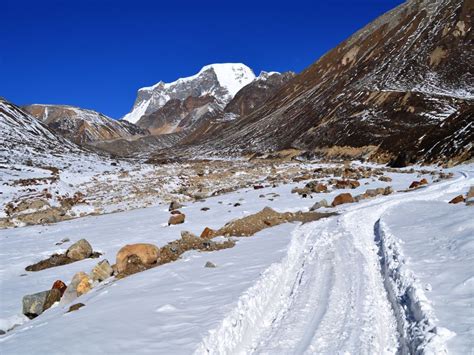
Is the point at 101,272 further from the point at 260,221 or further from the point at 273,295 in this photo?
the point at 260,221

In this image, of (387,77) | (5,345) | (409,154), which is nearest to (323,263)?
(5,345)

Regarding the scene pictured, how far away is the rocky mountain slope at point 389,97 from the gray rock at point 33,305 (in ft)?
148

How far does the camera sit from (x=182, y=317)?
7.90 meters

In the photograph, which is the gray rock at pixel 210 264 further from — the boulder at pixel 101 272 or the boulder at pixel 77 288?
the boulder at pixel 77 288

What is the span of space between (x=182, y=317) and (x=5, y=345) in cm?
301

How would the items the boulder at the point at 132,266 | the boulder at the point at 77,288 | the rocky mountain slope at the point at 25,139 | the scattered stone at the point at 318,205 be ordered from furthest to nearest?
the rocky mountain slope at the point at 25,139, the scattered stone at the point at 318,205, the boulder at the point at 132,266, the boulder at the point at 77,288

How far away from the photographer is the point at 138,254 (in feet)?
42.2

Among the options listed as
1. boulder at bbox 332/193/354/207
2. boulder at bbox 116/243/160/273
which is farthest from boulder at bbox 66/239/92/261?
boulder at bbox 332/193/354/207

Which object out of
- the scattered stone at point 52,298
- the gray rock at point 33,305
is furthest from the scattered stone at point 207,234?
the gray rock at point 33,305

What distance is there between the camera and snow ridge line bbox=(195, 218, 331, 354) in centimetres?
702

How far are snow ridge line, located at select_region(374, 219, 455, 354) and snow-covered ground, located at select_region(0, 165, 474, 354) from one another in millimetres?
47

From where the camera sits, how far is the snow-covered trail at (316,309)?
22.7ft

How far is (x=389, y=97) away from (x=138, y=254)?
90948 mm

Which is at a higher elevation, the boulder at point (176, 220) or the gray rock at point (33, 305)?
the boulder at point (176, 220)
